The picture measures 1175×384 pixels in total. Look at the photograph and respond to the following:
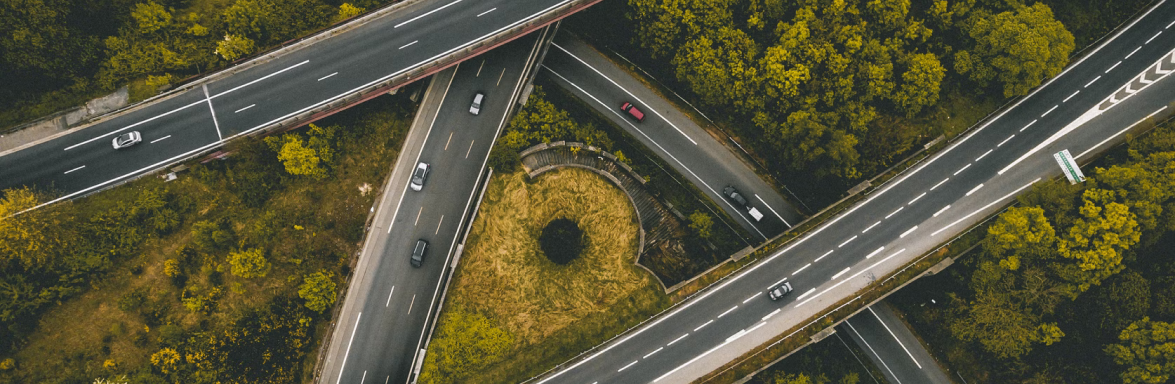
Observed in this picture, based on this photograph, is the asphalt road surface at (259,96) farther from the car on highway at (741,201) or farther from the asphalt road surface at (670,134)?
the car on highway at (741,201)

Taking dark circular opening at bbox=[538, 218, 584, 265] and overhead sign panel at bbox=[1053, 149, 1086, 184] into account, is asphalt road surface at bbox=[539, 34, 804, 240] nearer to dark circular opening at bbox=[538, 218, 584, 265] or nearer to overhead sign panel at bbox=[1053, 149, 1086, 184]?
dark circular opening at bbox=[538, 218, 584, 265]

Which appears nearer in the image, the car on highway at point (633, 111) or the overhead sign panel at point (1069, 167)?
the overhead sign panel at point (1069, 167)

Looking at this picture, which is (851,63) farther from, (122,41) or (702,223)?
(122,41)

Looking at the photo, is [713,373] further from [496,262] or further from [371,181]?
[371,181]

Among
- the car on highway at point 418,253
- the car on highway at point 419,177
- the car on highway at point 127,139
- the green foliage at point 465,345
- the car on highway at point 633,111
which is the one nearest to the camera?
the green foliage at point 465,345

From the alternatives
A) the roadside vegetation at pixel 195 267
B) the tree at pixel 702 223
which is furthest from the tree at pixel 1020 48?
the roadside vegetation at pixel 195 267

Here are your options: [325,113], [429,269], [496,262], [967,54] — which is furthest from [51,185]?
[967,54]

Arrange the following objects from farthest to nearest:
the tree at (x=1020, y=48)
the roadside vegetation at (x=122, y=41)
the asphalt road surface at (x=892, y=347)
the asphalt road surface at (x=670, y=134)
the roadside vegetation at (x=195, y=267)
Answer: the asphalt road surface at (x=670, y=134), the asphalt road surface at (x=892, y=347), the roadside vegetation at (x=122, y=41), the tree at (x=1020, y=48), the roadside vegetation at (x=195, y=267)
